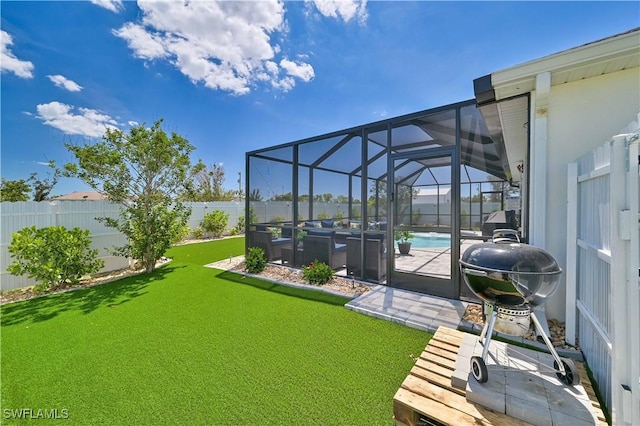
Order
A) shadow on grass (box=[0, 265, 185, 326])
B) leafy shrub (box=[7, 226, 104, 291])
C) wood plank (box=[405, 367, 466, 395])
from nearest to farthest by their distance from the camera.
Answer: wood plank (box=[405, 367, 466, 395]) → shadow on grass (box=[0, 265, 185, 326]) → leafy shrub (box=[7, 226, 104, 291])

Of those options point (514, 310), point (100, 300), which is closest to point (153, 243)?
point (100, 300)

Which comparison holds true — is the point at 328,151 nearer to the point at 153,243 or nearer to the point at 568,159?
the point at 568,159

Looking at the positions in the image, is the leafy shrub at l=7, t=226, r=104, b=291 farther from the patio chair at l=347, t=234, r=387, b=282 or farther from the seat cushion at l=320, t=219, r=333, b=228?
the patio chair at l=347, t=234, r=387, b=282

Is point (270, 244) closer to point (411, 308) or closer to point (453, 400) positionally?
point (411, 308)

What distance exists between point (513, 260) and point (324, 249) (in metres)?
4.41

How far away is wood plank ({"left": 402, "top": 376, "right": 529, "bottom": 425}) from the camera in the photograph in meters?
1.49

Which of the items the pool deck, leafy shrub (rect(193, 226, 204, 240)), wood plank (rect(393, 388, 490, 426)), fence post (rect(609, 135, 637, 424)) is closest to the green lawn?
the pool deck

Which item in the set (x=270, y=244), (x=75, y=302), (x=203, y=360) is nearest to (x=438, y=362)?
(x=203, y=360)

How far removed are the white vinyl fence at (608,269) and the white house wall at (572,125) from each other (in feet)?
1.57

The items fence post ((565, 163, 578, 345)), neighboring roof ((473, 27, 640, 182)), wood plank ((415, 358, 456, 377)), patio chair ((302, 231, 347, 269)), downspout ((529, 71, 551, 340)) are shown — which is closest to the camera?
wood plank ((415, 358, 456, 377))

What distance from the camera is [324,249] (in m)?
5.86

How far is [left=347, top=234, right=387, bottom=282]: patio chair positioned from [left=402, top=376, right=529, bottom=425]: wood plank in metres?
3.25

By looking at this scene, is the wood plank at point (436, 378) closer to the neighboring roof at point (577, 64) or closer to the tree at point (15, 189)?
the neighboring roof at point (577, 64)

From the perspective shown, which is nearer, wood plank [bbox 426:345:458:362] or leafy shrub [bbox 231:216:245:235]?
wood plank [bbox 426:345:458:362]
